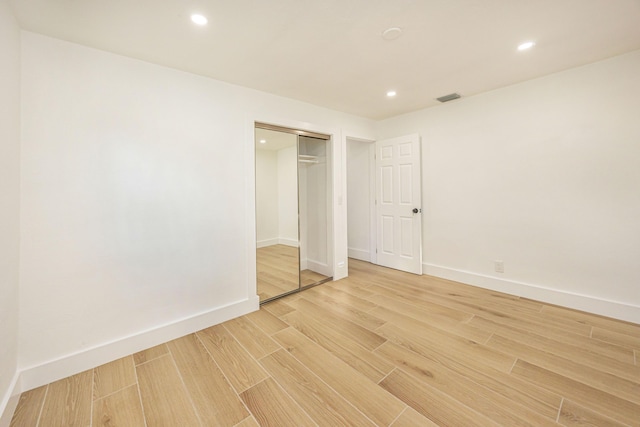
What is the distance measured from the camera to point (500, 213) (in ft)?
10.1

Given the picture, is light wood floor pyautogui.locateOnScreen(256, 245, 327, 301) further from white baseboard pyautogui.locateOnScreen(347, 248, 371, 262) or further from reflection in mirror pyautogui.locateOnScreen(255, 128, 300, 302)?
white baseboard pyautogui.locateOnScreen(347, 248, 371, 262)

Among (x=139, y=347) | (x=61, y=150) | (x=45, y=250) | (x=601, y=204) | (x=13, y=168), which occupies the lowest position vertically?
(x=139, y=347)

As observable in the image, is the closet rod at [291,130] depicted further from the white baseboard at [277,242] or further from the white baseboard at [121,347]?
the white baseboard at [121,347]

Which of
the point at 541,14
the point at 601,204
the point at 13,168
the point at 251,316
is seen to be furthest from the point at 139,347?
the point at 601,204

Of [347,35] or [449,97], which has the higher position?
[449,97]

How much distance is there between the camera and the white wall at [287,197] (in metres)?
3.71

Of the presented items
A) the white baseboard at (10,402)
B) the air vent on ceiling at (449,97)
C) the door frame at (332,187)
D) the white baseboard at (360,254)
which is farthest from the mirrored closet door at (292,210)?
the white baseboard at (10,402)

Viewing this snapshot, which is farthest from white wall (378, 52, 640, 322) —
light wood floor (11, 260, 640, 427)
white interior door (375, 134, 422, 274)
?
light wood floor (11, 260, 640, 427)

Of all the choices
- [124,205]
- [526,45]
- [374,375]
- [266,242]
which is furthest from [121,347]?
[526,45]

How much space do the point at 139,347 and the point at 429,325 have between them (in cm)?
257

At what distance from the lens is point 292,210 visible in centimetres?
383

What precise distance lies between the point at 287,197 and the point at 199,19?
2.46 m

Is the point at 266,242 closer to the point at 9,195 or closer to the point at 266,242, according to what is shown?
the point at 266,242

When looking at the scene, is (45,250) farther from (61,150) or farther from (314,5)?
(314,5)
